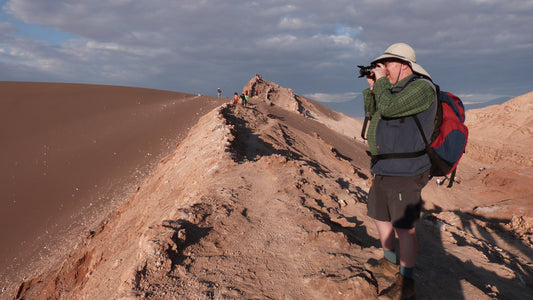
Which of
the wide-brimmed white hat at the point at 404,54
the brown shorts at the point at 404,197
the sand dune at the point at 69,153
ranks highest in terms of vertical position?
the wide-brimmed white hat at the point at 404,54

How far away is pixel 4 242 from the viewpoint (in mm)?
8531

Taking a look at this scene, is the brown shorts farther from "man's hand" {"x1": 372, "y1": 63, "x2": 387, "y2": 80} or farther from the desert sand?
"man's hand" {"x1": 372, "y1": 63, "x2": 387, "y2": 80}

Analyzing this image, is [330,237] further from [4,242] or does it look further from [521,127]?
[521,127]

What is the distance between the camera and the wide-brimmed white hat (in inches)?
97.2

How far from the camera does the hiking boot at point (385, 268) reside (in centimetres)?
287

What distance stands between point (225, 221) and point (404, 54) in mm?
2882

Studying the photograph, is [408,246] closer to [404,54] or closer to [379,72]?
[379,72]

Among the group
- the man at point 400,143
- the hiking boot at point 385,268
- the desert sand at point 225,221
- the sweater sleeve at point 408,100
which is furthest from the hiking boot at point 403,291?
the sweater sleeve at point 408,100

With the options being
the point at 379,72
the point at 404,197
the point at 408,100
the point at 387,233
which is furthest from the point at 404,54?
the point at 387,233

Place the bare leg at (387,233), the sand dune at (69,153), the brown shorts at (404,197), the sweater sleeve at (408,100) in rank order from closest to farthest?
the sweater sleeve at (408,100), the brown shorts at (404,197), the bare leg at (387,233), the sand dune at (69,153)

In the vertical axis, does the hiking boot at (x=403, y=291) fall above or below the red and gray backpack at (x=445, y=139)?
below

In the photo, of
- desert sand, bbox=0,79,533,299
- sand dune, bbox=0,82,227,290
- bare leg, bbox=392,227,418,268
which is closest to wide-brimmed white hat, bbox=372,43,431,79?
bare leg, bbox=392,227,418,268

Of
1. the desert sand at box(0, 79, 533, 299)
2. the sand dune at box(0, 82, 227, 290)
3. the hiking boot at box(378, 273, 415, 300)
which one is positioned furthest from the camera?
the sand dune at box(0, 82, 227, 290)

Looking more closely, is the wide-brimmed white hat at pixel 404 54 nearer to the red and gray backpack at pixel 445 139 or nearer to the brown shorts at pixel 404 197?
the red and gray backpack at pixel 445 139
